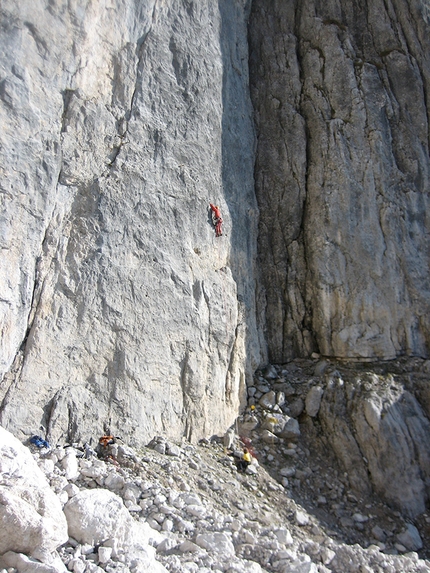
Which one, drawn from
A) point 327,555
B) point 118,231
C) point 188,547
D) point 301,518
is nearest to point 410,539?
point 301,518

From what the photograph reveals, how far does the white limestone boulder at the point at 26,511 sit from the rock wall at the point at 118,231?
5.73 feet

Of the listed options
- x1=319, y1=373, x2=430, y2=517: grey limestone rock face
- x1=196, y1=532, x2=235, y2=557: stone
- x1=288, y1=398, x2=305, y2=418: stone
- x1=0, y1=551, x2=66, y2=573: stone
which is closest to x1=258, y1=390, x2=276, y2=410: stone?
x1=288, y1=398, x2=305, y2=418: stone

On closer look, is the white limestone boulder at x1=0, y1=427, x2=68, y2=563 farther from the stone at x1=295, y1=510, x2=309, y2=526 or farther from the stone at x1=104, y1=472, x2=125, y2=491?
the stone at x1=295, y1=510, x2=309, y2=526

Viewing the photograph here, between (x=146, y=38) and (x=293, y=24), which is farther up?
(x=293, y=24)

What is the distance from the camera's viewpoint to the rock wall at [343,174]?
1254cm

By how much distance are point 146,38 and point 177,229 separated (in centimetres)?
411

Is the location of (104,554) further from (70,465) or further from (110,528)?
(70,465)

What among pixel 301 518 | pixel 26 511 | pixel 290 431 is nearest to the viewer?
pixel 26 511

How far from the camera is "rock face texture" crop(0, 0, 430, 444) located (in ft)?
28.3

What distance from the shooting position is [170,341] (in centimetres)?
1002

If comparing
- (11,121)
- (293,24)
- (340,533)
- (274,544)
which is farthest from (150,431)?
(293,24)

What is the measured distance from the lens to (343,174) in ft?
43.3

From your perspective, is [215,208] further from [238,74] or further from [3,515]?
[3,515]

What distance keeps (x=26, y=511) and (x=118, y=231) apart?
5.34 meters
